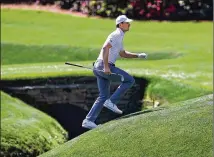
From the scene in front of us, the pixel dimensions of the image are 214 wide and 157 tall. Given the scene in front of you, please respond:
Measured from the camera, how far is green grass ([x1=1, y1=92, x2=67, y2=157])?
48.4 ft

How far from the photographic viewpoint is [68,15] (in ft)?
110

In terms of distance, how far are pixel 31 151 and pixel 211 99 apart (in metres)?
4.63

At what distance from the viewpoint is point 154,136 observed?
9.86 m

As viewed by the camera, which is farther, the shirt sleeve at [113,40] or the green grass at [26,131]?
the green grass at [26,131]

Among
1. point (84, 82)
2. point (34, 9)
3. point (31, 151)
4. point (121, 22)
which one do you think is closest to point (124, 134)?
→ point (121, 22)

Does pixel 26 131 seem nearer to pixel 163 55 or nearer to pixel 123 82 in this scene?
pixel 123 82

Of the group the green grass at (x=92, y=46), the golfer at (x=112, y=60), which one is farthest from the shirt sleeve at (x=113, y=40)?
the green grass at (x=92, y=46)

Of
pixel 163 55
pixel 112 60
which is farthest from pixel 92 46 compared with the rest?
pixel 112 60

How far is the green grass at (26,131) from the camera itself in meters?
14.7

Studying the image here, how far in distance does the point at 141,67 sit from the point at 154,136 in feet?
31.7

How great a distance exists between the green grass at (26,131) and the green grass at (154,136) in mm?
3952

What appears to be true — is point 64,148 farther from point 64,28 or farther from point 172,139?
point 64,28

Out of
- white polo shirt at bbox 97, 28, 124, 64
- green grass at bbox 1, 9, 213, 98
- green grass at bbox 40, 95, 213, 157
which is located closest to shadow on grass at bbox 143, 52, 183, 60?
green grass at bbox 1, 9, 213, 98

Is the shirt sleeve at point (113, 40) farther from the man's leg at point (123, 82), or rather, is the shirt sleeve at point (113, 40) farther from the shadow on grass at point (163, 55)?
the shadow on grass at point (163, 55)
